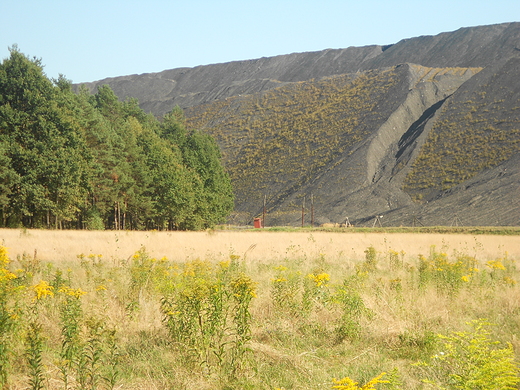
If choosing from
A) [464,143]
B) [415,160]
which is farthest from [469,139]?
[415,160]

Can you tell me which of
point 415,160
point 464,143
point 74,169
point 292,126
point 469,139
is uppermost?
point 292,126

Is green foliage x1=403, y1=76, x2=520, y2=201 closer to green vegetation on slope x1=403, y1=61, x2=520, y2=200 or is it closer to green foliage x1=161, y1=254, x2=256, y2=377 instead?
green vegetation on slope x1=403, y1=61, x2=520, y2=200

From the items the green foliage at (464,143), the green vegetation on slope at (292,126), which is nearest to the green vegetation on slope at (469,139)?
the green foliage at (464,143)

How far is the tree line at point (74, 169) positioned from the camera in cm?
2892

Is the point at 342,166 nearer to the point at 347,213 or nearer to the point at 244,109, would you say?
the point at 347,213

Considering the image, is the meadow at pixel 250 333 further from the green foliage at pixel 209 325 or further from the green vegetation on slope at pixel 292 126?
the green vegetation on slope at pixel 292 126

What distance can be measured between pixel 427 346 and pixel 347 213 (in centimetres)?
5754

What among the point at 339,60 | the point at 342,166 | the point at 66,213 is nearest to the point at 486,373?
the point at 66,213

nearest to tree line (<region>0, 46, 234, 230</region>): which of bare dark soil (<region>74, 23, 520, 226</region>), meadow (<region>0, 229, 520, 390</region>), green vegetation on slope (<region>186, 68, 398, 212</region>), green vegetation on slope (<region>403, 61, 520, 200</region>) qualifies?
meadow (<region>0, 229, 520, 390</region>)

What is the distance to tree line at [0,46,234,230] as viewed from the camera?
28.9 metres

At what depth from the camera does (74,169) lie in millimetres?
30156

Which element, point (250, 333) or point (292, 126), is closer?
point (250, 333)

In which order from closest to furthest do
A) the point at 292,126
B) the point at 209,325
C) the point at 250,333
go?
the point at 250,333
the point at 209,325
the point at 292,126

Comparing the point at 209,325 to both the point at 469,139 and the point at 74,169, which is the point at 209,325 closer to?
the point at 74,169
